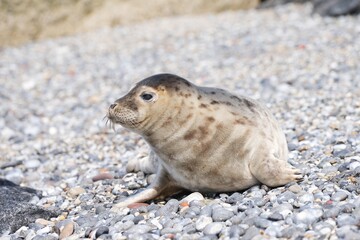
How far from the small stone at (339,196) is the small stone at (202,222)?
2.13 feet

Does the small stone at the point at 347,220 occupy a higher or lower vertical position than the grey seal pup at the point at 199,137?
lower

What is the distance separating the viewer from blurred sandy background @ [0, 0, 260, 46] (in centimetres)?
1194

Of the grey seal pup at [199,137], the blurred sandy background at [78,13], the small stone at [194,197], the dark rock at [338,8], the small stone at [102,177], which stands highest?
the blurred sandy background at [78,13]

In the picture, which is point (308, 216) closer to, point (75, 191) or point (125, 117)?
point (125, 117)

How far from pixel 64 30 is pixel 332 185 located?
920cm

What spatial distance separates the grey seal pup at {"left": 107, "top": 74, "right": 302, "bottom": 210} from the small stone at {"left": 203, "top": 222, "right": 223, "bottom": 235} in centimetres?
58

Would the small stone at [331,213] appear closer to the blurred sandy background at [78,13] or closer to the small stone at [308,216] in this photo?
the small stone at [308,216]

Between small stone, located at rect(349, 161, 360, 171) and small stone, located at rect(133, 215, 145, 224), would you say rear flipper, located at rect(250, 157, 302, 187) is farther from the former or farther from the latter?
small stone, located at rect(133, 215, 145, 224)

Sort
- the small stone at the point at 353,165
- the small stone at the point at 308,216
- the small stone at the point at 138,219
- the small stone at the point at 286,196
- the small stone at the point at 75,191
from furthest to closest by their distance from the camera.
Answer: the small stone at the point at 75,191, the small stone at the point at 353,165, the small stone at the point at 138,219, the small stone at the point at 286,196, the small stone at the point at 308,216

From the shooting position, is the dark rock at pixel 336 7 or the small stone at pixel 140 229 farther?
the dark rock at pixel 336 7

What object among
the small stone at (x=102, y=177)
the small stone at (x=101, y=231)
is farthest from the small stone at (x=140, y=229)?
the small stone at (x=102, y=177)

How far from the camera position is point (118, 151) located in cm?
612

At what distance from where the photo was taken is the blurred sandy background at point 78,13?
1194 centimetres

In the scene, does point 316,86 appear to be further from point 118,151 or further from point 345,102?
point 118,151
